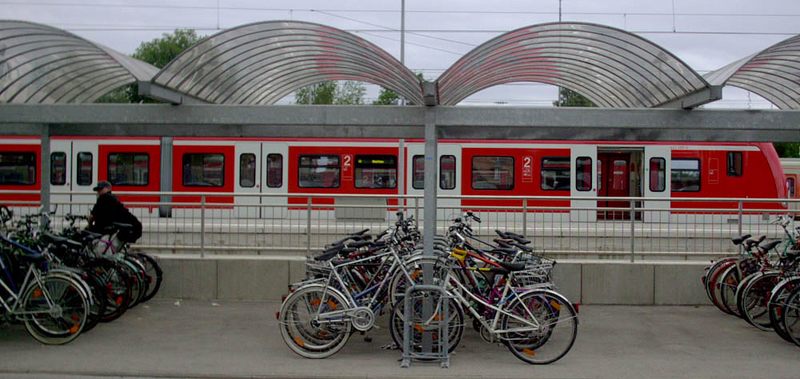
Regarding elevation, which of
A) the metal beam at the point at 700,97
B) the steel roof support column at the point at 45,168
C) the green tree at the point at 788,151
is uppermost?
the green tree at the point at 788,151

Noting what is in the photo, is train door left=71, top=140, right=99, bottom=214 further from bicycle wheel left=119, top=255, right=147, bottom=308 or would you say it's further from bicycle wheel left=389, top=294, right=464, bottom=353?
bicycle wheel left=389, top=294, right=464, bottom=353

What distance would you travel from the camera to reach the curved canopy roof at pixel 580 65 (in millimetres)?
7066

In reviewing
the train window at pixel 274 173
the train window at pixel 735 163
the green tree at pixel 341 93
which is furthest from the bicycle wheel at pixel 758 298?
the green tree at pixel 341 93

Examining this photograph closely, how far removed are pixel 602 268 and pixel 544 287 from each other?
10.2ft

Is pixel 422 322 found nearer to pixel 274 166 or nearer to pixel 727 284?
pixel 727 284

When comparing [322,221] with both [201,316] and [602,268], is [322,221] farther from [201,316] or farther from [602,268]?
[602,268]

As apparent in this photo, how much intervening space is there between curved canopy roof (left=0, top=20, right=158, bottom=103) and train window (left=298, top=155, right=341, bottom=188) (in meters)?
8.58

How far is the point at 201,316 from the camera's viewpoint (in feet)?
29.1

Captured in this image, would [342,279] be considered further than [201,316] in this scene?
No

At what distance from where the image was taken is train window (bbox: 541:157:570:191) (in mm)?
18000

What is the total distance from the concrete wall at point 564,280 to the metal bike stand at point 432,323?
3.42 m

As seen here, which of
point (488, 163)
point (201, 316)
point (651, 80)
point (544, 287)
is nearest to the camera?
point (544, 287)

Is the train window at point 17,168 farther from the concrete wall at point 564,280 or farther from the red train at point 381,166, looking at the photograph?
the concrete wall at point 564,280

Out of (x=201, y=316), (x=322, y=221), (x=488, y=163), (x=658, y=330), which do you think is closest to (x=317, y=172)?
(x=488, y=163)
